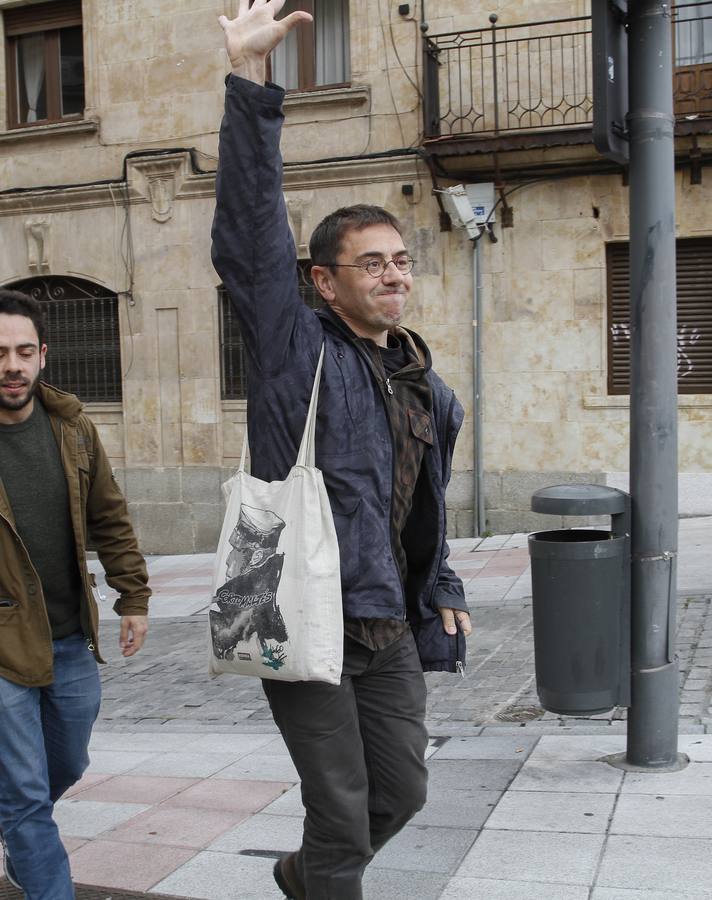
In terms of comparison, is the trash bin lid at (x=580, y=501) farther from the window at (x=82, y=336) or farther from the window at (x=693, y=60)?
the window at (x=82, y=336)

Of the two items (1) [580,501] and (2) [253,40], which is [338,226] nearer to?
(2) [253,40]

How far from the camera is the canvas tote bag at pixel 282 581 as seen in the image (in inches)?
104

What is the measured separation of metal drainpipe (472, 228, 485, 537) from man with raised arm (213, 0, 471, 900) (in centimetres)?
949

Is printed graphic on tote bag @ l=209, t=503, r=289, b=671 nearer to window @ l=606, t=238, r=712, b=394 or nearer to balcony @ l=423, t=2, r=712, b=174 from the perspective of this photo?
window @ l=606, t=238, r=712, b=394

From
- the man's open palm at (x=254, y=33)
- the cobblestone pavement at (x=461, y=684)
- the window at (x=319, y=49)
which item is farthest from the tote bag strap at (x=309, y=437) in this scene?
the window at (x=319, y=49)

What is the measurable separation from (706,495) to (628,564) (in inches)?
303

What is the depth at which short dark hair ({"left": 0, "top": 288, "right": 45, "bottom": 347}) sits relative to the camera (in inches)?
129

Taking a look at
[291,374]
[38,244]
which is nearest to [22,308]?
[291,374]

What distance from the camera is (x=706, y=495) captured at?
1181 cm

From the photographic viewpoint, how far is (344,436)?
280 cm

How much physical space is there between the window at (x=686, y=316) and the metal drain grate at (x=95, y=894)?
9.25 meters

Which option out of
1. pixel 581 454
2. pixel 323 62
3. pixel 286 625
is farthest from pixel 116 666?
pixel 323 62

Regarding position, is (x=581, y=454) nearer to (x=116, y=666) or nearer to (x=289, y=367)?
(x=116, y=666)

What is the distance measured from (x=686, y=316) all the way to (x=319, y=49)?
530 centimetres
